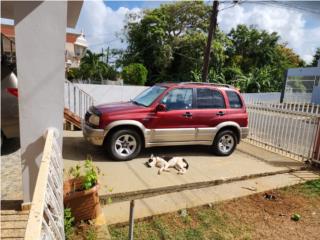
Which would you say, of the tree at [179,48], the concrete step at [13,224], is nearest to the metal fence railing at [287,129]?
the concrete step at [13,224]

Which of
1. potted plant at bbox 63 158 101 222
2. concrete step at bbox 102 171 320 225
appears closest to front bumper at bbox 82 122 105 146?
concrete step at bbox 102 171 320 225

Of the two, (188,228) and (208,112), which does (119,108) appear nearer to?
(208,112)

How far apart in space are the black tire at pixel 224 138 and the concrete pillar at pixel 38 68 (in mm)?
4603

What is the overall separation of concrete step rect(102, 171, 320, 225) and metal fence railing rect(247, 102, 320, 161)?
3.73 ft

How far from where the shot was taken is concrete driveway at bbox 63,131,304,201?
4.86m

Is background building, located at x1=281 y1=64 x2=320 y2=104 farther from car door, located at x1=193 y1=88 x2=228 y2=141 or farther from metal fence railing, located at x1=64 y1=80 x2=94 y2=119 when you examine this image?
car door, located at x1=193 y1=88 x2=228 y2=141

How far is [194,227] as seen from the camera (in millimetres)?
3928

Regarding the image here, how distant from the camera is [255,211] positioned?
14.8 ft

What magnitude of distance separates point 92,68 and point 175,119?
15003 mm

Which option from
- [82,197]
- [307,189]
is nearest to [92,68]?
[307,189]

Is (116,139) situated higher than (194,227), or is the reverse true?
(116,139)

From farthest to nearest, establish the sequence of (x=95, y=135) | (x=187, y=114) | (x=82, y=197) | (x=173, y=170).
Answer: (x=187, y=114)
(x=95, y=135)
(x=173, y=170)
(x=82, y=197)

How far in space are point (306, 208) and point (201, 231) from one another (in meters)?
2.16

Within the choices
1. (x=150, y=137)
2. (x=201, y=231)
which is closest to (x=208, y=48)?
(x=150, y=137)
